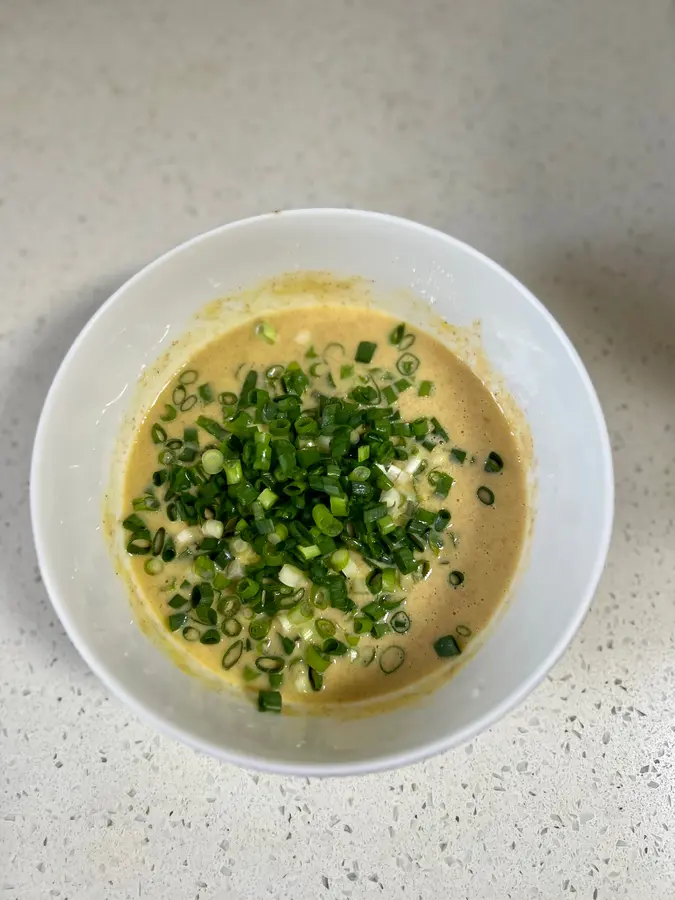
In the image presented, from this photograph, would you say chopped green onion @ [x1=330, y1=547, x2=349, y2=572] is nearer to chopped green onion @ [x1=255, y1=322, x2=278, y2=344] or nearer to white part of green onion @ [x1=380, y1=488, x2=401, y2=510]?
white part of green onion @ [x1=380, y1=488, x2=401, y2=510]

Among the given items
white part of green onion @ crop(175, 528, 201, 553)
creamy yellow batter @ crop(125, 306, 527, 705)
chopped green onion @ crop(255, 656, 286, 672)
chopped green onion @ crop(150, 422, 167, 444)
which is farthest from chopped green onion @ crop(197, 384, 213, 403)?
chopped green onion @ crop(255, 656, 286, 672)

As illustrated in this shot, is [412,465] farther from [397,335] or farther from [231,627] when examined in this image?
[231,627]

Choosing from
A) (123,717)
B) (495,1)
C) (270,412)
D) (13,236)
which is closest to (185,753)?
(123,717)

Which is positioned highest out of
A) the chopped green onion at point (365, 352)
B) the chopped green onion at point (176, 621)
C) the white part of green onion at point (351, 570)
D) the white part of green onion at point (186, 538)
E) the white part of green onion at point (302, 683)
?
the chopped green onion at point (365, 352)

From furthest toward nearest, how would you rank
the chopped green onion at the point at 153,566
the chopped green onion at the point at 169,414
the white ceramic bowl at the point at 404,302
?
the chopped green onion at the point at 169,414 < the chopped green onion at the point at 153,566 < the white ceramic bowl at the point at 404,302

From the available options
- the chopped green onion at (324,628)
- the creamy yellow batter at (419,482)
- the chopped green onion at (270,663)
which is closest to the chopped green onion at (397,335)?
the creamy yellow batter at (419,482)

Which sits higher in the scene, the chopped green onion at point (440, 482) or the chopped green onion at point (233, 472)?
the chopped green onion at point (233, 472)

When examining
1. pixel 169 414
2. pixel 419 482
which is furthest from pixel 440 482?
pixel 169 414

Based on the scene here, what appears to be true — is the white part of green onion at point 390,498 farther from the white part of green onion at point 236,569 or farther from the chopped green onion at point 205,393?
the chopped green onion at point 205,393

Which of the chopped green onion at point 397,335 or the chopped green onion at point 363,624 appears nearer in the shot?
the chopped green onion at point 363,624
